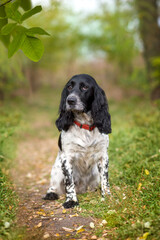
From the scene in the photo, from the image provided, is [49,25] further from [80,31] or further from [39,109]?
[39,109]

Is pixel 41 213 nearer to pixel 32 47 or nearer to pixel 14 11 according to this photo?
pixel 32 47

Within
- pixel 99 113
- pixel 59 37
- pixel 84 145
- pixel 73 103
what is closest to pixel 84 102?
pixel 73 103

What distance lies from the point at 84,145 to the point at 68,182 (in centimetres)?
61

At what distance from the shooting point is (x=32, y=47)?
81.8 inches

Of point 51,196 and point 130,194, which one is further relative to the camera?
point 51,196

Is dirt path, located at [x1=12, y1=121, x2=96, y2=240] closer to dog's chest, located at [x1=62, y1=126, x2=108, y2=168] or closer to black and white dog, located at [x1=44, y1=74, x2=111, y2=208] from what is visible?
black and white dog, located at [x1=44, y1=74, x2=111, y2=208]

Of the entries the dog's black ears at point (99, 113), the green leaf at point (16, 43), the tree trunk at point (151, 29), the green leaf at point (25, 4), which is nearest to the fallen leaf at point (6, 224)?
the dog's black ears at point (99, 113)

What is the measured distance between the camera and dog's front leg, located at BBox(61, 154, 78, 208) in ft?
12.2

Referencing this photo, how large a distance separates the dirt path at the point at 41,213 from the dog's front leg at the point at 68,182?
0.16 metres

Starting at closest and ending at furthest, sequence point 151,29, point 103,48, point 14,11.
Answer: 1. point 14,11
2. point 151,29
3. point 103,48

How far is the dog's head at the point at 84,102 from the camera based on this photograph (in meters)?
3.54

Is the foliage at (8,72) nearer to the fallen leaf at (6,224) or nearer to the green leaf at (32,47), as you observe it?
the fallen leaf at (6,224)

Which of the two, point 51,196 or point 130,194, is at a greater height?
point 51,196

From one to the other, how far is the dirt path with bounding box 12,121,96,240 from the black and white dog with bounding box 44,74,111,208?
0.79 ft
